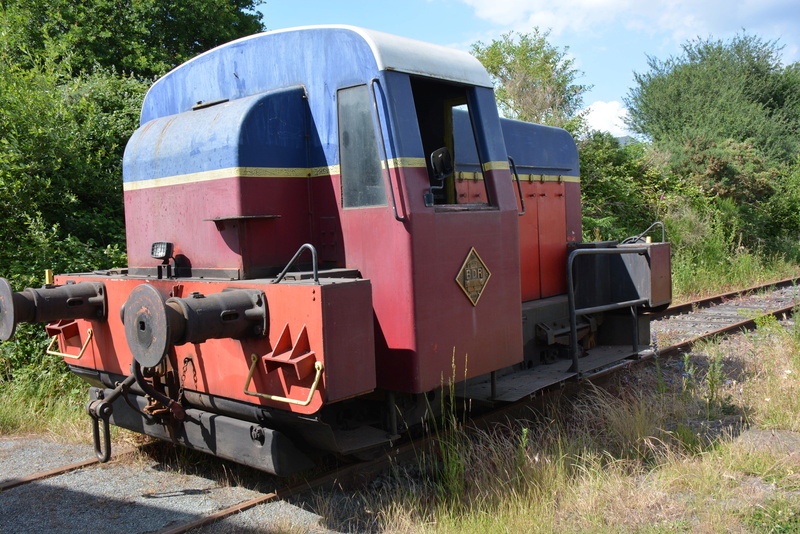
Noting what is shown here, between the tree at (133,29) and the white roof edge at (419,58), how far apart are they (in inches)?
327

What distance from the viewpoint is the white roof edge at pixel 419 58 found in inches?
151

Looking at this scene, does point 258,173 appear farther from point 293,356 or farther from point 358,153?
point 293,356

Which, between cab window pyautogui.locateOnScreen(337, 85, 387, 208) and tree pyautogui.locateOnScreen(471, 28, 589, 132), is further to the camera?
tree pyautogui.locateOnScreen(471, 28, 589, 132)

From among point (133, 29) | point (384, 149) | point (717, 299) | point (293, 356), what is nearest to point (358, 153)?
point (384, 149)

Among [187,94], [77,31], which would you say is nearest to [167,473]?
[187,94]

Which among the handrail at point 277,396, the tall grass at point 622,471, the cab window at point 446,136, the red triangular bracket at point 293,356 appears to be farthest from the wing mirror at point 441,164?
the tall grass at point 622,471

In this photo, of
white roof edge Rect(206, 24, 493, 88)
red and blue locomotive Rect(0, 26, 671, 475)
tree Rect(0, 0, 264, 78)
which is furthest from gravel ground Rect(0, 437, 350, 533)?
tree Rect(0, 0, 264, 78)

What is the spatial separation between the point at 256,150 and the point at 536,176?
130 inches

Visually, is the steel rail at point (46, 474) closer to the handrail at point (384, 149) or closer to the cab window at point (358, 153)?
the cab window at point (358, 153)

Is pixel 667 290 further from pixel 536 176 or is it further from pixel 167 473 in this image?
pixel 167 473

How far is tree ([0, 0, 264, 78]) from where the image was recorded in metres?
12.0

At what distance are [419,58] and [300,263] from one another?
149cm

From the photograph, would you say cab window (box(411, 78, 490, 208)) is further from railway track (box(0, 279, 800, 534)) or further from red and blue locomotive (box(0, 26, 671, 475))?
railway track (box(0, 279, 800, 534))

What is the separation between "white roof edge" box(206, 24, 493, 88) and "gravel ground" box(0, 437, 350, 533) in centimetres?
264
